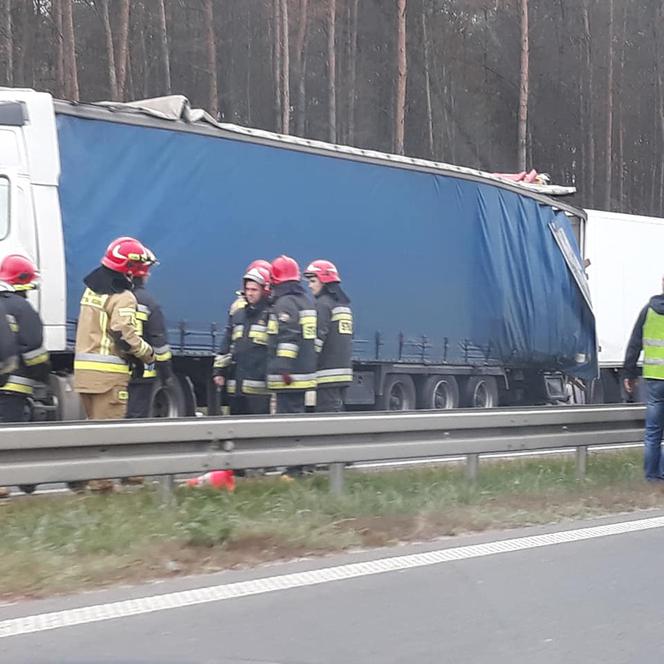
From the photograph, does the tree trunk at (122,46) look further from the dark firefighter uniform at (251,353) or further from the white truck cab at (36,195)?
the dark firefighter uniform at (251,353)

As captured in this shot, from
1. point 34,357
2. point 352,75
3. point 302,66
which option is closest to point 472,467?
point 34,357

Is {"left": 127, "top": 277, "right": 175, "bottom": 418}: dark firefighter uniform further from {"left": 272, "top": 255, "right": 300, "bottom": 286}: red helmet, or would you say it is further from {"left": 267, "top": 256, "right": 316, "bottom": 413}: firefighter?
{"left": 272, "top": 255, "right": 300, "bottom": 286}: red helmet

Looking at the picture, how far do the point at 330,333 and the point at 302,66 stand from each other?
29.4m

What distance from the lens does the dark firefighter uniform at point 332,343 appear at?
910 centimetres

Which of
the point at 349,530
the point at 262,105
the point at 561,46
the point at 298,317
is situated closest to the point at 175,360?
the point at 298,317

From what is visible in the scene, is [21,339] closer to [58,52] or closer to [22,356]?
[22,356]

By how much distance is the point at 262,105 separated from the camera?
38188mm

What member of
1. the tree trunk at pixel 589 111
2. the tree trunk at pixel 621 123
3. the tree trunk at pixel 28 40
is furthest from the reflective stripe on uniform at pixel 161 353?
the tree trunk at pixel 621 123

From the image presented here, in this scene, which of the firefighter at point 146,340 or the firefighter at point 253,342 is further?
the firefighter at point 253,342

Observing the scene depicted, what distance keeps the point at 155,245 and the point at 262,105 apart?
28.3 meters

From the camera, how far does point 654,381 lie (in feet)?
30.5

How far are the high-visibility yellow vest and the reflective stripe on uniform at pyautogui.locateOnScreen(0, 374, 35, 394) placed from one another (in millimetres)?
5051

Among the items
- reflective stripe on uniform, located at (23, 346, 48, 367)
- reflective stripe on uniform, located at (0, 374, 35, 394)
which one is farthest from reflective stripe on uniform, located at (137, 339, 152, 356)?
reflective stripe on uniform, located at (0, 374, 35, 394)

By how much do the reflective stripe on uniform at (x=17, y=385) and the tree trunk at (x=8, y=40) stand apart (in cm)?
2510
